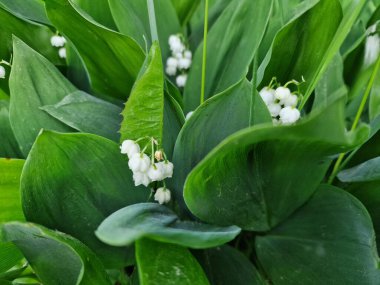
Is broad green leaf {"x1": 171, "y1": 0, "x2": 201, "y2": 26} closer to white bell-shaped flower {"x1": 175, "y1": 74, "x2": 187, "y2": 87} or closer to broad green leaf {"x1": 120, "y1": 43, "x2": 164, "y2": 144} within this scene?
white bell-shaped flower {"x1": 175, "y1": 74, "x2": 187, "y2": 87}

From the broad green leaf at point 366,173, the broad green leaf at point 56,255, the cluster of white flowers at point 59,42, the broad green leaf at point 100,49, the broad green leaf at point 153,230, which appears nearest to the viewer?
the broad green leaf at point 153,230

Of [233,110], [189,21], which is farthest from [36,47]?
[233,110]

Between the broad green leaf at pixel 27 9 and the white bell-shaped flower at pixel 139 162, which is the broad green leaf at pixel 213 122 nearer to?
the white bell-shaped flower at pixel 139 162

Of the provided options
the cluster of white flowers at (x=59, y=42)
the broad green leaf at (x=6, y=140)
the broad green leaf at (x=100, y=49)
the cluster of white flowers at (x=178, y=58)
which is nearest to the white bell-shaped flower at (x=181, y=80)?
the cluster of white flowers at (x=178, y=58)

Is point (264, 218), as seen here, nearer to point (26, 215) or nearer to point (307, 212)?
point (307, 212)

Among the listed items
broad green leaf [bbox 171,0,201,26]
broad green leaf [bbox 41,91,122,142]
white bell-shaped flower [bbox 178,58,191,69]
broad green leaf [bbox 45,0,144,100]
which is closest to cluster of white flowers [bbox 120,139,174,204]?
broad green leaf [bbox 41,91,122,142]

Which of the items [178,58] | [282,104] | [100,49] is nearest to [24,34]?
[100,49]
